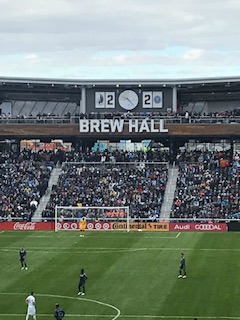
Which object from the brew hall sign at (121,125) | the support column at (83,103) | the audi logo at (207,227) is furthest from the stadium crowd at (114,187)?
the support column at (83,103)

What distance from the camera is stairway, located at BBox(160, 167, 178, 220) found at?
8219 cm

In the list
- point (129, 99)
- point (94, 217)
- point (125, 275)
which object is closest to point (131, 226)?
point (94, 217)

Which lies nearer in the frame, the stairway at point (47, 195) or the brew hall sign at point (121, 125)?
the stairway at point (47, 195)

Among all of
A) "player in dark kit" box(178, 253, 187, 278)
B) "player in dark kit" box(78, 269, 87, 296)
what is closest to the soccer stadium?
"player in dark kit" box(178, 253, 187, 278)

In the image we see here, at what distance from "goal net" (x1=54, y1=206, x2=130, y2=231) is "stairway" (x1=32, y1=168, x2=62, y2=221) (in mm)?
2659

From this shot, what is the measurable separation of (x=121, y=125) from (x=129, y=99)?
5679 millimetres

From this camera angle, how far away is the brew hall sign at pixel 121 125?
91438 millimetres

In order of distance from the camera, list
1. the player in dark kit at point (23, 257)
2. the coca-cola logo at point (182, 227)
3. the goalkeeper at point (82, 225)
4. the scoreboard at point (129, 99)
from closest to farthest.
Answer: the player in dark kit at point (23, 257) < the goalkeeper at point (82, 225) < the coca-cola logo at point (182, 227) < the scoreboard at point (129, 99)

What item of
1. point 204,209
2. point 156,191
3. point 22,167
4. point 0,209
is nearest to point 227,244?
point 204,209

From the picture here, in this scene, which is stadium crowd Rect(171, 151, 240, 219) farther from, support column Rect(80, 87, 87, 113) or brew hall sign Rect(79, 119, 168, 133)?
support column Rect(80, 87, 87, 113)

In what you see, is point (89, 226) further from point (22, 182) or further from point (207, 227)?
point (22, 182)

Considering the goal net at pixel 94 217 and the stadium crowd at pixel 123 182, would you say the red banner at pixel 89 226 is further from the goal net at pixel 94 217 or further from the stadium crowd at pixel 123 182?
the stadium crowd at pixel 123 182

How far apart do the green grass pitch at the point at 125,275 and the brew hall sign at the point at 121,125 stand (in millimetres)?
19478

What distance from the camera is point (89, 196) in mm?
86000
